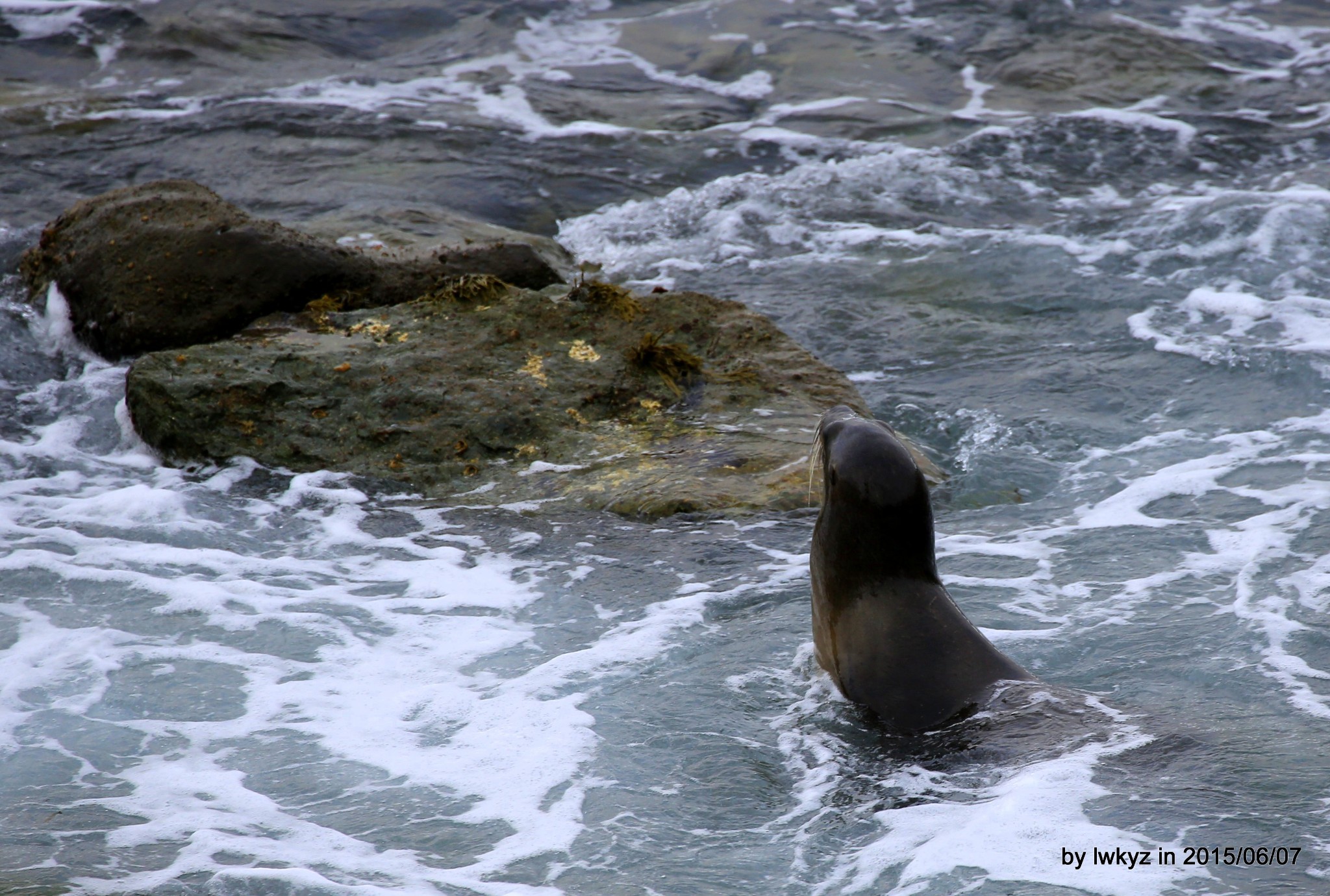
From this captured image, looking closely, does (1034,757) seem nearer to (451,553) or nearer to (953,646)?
(953,646)

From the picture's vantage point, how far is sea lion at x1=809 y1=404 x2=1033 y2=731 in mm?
4387

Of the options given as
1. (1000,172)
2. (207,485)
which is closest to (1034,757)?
(207,485)

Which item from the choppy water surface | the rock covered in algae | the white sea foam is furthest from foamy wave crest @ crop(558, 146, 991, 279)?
the white sea foam

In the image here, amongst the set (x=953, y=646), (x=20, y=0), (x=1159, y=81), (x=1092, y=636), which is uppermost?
(x=20, y=0)

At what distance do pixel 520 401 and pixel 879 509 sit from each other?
2965 millimetres

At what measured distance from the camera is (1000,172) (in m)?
12.5

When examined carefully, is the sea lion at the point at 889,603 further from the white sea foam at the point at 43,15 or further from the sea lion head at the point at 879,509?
the white sea foam at the point at 43,15

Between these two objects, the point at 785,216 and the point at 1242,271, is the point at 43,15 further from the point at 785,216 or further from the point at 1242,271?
the point at 1242,271

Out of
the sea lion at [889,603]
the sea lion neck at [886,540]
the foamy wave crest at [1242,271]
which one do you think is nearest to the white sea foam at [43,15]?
the foamy wave crest at [1242,271]

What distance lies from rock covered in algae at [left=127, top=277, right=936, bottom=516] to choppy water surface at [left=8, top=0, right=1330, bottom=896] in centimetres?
22

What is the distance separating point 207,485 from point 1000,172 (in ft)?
28.2

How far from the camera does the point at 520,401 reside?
7.06 metres

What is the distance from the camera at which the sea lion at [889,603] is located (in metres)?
4.39

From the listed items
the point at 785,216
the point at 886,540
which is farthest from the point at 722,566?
the point at 785,216
